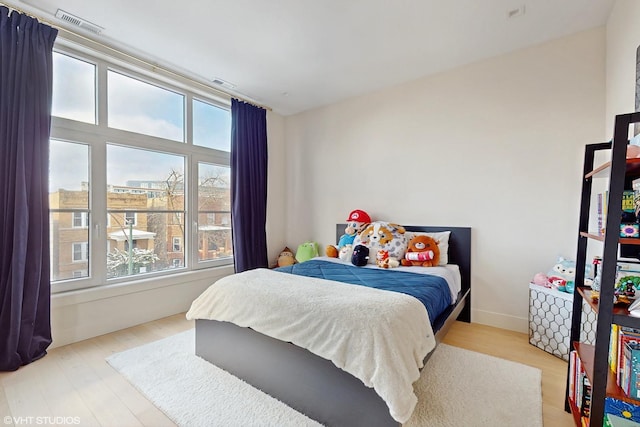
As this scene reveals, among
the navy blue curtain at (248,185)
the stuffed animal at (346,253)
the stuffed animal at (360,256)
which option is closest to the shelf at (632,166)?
the stuffed animal at (360,256)

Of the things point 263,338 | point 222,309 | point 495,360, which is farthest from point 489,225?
point 222,309

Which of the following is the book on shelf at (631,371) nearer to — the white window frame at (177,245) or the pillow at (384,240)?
the pillow at (384,240)

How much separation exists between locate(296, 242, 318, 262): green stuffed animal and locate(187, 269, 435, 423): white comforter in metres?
1.94

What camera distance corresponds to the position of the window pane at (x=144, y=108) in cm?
281

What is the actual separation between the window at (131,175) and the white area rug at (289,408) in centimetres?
103

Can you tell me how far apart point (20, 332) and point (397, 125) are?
154 inches

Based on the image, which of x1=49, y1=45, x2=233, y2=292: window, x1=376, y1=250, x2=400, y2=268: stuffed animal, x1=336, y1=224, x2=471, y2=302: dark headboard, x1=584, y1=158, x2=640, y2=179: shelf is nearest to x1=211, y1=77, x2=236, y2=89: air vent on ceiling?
x1=49, y1=45, x2=233, y2=292: window

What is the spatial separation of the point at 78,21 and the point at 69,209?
5.07 feet

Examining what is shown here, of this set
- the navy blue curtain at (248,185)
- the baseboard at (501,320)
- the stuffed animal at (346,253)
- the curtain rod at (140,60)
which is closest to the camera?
the curtain rod at (140,60)

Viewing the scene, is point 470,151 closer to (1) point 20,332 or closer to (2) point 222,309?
(2) point 222,309

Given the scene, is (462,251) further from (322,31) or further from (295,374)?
(322,31)

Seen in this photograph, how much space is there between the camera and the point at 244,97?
12.5 ft

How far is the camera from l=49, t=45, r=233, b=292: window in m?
2.51

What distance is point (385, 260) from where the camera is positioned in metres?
2.80
